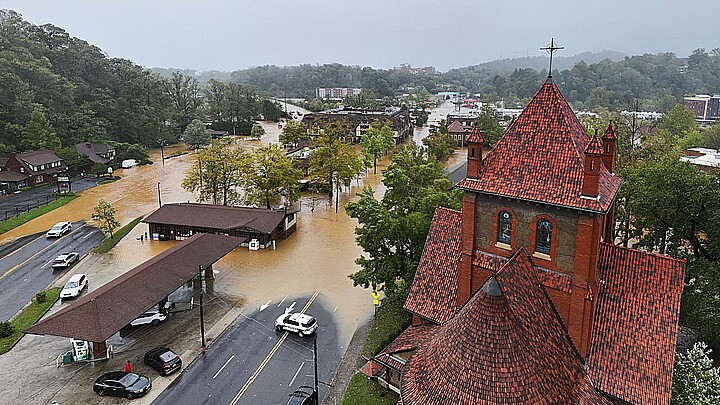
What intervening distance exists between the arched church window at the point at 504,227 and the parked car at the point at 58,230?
45.5m

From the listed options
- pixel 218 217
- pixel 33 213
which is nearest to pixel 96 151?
pixel 33 213

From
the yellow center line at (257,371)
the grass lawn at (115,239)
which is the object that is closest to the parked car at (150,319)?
the yellow center line at (257,371)

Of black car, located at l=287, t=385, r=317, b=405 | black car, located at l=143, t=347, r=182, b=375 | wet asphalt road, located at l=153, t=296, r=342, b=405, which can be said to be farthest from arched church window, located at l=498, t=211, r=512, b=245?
black car, located at l=143, t=347, r=182, b=375

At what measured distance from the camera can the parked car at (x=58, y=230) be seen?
46719 millimetres

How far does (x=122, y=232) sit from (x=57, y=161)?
2913 cm

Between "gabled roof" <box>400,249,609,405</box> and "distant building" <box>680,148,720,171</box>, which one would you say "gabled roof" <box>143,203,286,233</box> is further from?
"distant building" <box>680,148,720,171</box>

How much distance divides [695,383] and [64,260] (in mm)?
43357

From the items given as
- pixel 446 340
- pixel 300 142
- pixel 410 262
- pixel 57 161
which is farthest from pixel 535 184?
pixel 300 142

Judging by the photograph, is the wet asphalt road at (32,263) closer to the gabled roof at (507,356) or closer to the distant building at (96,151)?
the distant building at (96,151)

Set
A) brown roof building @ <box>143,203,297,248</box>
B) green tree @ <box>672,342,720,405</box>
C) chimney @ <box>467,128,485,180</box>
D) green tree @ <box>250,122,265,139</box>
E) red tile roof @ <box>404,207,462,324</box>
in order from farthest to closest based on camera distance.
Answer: green tree @ <box>250,122,265,139</box>
brown roof building @ <box>143,203,297,248</box>
red tile roof @ <box>404,207,462,324</box>
chimney @ <box>467,128,485,180</box>
green tree @ <box>672,342,720,405</box>

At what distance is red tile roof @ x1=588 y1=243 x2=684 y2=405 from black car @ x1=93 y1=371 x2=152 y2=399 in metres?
20.5

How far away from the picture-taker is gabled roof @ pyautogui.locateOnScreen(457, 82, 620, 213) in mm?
15938

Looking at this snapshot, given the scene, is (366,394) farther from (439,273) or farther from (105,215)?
(105,215)

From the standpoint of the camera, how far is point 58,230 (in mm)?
47219
